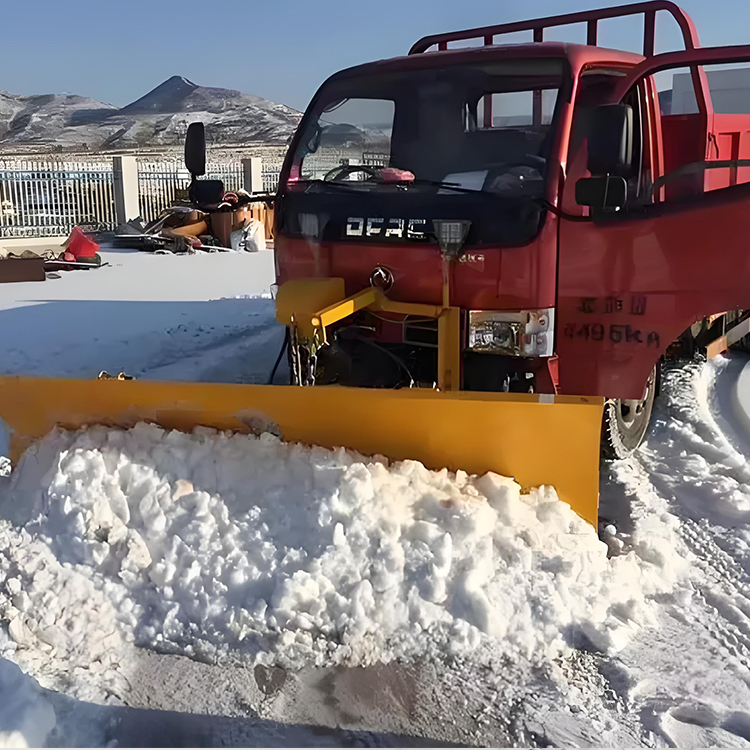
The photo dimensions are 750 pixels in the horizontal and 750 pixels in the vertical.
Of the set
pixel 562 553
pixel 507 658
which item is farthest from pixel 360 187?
pixel 507 658

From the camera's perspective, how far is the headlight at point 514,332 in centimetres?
375

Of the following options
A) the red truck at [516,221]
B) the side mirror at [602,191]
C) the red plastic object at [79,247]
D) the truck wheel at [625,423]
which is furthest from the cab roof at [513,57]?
the red plastic object at [79,247]

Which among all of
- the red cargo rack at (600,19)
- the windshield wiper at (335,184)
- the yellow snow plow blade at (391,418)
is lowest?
the yellow snow plow blade at (391,418)

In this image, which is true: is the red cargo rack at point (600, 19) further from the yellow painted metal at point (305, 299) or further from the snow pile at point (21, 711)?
the snow pile at point (21, 711)

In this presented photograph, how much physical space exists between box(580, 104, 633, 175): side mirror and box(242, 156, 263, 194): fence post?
18.8m

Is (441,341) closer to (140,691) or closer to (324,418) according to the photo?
(324,418)

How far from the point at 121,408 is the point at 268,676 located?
1.41 meters

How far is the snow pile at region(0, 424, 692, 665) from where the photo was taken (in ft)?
9.59

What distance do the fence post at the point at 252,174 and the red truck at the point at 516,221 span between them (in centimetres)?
1736

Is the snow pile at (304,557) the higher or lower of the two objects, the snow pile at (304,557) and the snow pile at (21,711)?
the higher

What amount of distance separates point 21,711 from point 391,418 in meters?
1.73

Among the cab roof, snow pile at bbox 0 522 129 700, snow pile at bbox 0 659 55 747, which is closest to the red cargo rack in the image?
the cab roof

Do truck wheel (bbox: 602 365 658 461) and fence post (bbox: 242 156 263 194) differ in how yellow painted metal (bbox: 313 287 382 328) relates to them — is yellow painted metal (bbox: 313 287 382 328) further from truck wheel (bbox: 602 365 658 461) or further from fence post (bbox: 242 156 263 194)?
fence post (bbox: 242 156 263 194)

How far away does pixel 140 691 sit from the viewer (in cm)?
271
